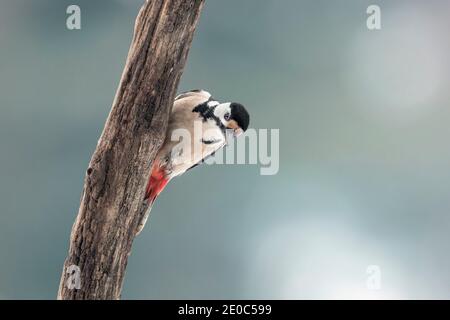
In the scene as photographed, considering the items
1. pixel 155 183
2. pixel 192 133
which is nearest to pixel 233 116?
pixel 192 133

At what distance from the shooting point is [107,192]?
296 cm

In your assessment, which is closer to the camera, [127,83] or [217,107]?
[127,83]

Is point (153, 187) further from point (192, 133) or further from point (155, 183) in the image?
point (192, 133)

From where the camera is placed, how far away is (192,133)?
3156 millimetres

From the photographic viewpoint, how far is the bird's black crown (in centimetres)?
315

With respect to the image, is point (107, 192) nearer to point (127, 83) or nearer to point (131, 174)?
point (131, 174)

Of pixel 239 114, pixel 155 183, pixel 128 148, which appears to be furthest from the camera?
pixel 155 183

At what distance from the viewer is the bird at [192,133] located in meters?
3.15

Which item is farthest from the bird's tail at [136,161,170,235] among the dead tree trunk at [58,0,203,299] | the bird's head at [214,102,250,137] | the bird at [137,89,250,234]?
the bird's head at [214,102,250,137]

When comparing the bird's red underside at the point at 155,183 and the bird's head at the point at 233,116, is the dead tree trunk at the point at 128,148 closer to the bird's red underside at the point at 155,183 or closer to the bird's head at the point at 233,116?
the bird's red underside at the point at 155,183

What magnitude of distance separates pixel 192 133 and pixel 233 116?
232mm

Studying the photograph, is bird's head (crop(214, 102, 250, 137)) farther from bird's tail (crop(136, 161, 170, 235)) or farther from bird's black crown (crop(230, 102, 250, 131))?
bird's tail (crop(136, 161, 170, 235))
